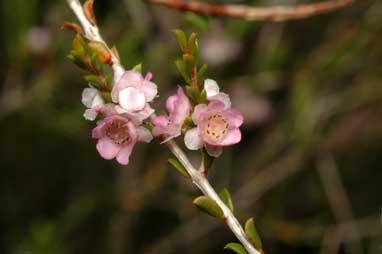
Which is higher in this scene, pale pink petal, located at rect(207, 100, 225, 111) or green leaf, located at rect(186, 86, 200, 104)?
green leaf, located at rect(186, 86, 200, 104)

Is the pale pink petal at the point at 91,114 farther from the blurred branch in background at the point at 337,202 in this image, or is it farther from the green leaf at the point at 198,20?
the blurred branch in background at the point at 337,202

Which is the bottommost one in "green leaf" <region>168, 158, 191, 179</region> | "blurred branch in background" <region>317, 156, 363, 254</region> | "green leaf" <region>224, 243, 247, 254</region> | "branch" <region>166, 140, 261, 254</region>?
"blurred branch in background" <region>317, 156, 363, 254</region>

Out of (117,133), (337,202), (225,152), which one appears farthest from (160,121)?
(225,152)

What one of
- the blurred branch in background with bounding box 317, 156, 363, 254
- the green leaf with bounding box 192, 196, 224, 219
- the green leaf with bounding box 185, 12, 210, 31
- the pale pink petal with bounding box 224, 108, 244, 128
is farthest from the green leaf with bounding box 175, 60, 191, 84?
the blurred branch in background with bounding box 317, 156, 363, 254

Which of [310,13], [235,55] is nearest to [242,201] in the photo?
[235,55]

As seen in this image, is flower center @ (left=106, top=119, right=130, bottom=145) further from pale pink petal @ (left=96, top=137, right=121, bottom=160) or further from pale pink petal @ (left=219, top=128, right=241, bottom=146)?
pale pink petal @ (left=219, top=128, right=241, bottom=146)

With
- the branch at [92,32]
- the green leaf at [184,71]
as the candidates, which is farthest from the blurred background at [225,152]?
the green leaf at [184,71]
